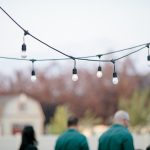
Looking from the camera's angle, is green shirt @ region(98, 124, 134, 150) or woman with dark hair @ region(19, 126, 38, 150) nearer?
green shirt @ region(98, 124, 134, 150)

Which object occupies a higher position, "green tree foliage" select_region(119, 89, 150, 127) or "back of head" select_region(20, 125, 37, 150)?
"back of head" select_region(20, 125, 37, 150)

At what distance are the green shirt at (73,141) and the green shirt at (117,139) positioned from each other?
1.02ft

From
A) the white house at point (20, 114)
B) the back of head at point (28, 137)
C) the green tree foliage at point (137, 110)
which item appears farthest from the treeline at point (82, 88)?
the back of head at point (28, 137)

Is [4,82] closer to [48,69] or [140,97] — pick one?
[48,69]

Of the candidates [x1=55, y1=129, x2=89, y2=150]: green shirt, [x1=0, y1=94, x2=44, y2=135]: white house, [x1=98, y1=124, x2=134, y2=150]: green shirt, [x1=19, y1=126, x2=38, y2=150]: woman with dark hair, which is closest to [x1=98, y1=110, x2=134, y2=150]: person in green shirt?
[x1=98, y1=124, x2=134, y2=150]: green shirt

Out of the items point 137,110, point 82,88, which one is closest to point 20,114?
point 137,110

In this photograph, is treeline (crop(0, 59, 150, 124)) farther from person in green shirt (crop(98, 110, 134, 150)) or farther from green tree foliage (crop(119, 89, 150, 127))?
person in green shirt (crop(98, 110, 134, 150))

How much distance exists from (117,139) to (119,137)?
0.13ft

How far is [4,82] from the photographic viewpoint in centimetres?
6981

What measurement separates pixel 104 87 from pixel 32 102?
15346 millimetres

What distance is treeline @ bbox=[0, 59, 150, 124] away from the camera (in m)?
70.3

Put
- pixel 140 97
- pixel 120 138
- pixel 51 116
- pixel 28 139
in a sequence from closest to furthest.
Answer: pixel 120 138 → pixel 28 139 → pixel 140 97 → pixel 51 116

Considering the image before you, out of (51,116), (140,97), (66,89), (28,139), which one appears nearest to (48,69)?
(66,89)

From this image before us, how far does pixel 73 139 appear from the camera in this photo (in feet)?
30.7
